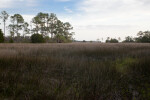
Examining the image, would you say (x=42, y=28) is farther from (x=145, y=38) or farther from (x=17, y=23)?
(x=145, y=38)

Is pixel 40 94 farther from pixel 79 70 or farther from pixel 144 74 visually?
pixel 144 74

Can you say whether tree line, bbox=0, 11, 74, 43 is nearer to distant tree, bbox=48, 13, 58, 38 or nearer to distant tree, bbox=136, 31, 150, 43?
distant tree, bbox=48, 13, 58, 38

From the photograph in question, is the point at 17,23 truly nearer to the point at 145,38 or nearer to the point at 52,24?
the point at 52,24

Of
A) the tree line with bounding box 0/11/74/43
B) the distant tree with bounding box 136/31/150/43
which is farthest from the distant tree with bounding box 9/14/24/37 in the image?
the distant tree with bounding box 136/31/150/43

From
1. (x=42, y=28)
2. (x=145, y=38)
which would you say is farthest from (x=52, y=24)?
(x=145, y=38)

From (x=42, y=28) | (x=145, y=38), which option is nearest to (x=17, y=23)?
(x=42, y=28)

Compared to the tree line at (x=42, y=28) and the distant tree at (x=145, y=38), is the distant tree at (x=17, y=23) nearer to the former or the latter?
the tree line at (x=42, y=28)

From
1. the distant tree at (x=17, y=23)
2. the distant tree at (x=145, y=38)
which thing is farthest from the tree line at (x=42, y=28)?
the distant tree at (x=145, y=38)

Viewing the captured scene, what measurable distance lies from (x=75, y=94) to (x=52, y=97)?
49cm

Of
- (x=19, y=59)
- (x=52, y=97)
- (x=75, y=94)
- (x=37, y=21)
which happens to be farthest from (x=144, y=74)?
(x=37, y=21)

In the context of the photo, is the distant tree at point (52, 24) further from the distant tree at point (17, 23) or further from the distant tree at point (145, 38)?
the distant tree at point (145, 38)

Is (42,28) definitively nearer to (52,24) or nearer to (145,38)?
(52,24)

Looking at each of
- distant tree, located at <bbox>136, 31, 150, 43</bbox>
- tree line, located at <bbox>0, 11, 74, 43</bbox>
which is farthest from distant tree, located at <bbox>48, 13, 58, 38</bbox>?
distant tree, located at <bbox>136, 31, 150, 43</bbox>

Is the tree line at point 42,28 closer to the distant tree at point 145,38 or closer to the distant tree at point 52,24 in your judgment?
the distant tree at point 52,24
